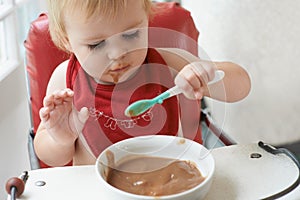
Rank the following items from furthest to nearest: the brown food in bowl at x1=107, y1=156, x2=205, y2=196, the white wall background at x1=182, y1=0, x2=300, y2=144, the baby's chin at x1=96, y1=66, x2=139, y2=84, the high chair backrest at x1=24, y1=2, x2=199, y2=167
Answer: the white wall background at x1=182, y1=0, x2=300, y2=144 → the high chair backrest at x1=24, y1=2, x2=199, y2=167 → the baby's chin at x1=96, y1=66, x2=139, y2=84 → the brown food in bowl at x1=107, y1=156, x2=205, y2=196

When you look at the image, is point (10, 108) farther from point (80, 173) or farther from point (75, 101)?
point (80, 173)

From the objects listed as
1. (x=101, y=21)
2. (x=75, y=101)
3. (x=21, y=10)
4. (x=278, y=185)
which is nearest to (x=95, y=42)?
(x=101, y=21)

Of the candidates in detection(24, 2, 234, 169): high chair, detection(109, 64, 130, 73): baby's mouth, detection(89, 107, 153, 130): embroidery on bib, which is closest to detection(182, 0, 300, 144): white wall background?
detection(24, 2, 234, 169): high chair

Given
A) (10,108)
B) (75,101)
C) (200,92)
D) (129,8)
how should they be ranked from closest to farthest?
(200,92)
(129,8)
(75,101)
(10,108)

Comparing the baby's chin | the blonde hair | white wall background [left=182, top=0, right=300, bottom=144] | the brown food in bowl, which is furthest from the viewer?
white wall background [left=182, top=0, right=300, bottom=144]

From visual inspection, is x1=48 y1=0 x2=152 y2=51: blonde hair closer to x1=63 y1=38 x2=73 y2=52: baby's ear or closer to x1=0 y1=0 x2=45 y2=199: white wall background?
x1=63 y1=38 x2=73 y2=52: baby's ear

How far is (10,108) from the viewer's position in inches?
Result: 64.5

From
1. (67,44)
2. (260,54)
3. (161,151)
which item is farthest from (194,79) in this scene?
(260,54)

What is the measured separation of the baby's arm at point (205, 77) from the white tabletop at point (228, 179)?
0.16 metres

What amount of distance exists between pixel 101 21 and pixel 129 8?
63mm

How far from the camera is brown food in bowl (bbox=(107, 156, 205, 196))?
34.7 inches

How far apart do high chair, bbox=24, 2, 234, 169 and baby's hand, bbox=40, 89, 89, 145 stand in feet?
0.99

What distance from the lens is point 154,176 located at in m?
0.92

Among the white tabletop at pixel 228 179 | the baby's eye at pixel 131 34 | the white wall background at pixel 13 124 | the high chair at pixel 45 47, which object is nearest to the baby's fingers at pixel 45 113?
the white tabletop at pixel 228 179
